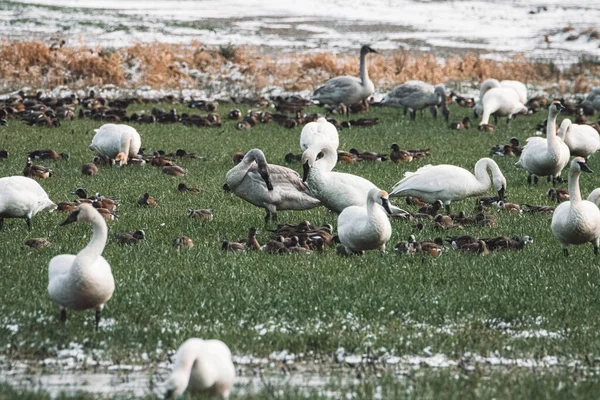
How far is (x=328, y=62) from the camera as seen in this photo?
3462 centimetres

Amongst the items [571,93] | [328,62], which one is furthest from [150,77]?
[571,93]

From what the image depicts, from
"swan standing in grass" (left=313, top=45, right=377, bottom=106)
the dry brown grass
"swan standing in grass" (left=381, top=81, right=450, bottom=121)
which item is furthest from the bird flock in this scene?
the dry brown grass

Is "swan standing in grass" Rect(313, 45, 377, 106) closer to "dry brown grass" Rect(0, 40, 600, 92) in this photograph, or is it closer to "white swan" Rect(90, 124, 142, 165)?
"dry brown grass" Rect(0, 40, 600, 92)

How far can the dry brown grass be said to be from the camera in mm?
31938

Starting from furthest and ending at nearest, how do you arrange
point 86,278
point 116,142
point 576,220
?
Result: point 116,142 → point 576,220 → point 86,278

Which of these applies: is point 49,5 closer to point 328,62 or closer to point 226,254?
point 328,62

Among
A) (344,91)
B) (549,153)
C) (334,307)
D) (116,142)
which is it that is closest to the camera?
(334,307)

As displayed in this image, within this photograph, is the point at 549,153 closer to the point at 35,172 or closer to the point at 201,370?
the point at 35,172

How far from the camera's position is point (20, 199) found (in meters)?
11.8

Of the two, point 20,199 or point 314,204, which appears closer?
point 20,199

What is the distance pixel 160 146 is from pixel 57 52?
1318 centimetres

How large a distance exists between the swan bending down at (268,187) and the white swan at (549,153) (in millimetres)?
4653

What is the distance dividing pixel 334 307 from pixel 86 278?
7.67 ft

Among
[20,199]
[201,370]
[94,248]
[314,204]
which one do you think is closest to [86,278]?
[94,248]
